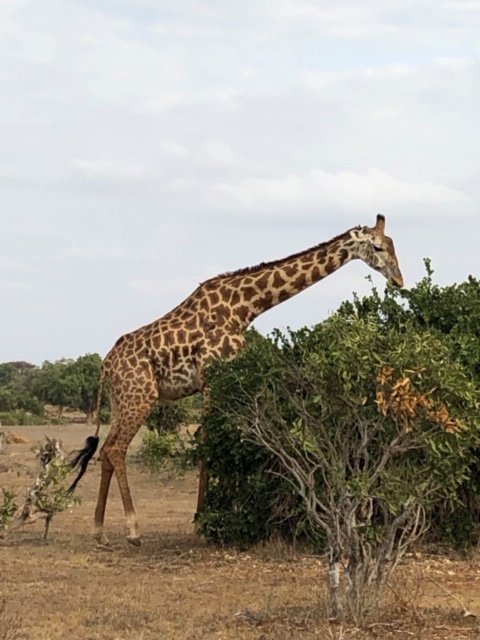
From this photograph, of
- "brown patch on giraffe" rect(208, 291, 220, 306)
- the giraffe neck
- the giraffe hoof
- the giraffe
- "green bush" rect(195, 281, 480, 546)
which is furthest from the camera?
the giraffe neck

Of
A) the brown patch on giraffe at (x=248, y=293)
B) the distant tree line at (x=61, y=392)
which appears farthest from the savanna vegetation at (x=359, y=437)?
the distant tree line at (x=61, y=392)

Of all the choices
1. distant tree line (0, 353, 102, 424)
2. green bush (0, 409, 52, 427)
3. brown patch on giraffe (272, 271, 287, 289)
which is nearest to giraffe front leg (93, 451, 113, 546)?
brown patch on giraffe (272, 271, 287, 289)

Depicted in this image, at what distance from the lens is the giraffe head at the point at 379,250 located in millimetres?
11938

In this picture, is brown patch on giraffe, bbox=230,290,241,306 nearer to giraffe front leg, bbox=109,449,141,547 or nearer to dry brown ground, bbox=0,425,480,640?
giraffe front leg, bbox=109,449,141,547

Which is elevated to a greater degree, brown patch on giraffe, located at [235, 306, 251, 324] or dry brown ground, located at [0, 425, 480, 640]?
brown patch on giraffe, located at [235, 306, 251, 324]

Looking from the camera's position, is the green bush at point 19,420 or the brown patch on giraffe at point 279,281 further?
the green bush at point 19,420

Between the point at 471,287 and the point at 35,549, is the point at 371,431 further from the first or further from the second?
the point at 35,549

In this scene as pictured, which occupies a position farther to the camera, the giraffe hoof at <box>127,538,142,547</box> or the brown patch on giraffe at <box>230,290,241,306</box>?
the brown patch on giraffe at <box>230,290,241,306</box>

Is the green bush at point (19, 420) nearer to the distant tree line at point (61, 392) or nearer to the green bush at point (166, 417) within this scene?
the distant tree line at point (61, 392)

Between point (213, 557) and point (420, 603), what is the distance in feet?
9.18

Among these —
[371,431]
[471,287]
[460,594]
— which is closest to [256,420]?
[371,431]

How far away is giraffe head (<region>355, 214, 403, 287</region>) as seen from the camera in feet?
39.2

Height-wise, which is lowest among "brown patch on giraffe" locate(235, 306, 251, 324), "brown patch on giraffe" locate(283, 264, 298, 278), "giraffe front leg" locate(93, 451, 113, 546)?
"giraffe front leg" locate(93, 451, 113, 546)

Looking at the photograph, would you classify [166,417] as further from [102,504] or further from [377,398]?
[377,398]
